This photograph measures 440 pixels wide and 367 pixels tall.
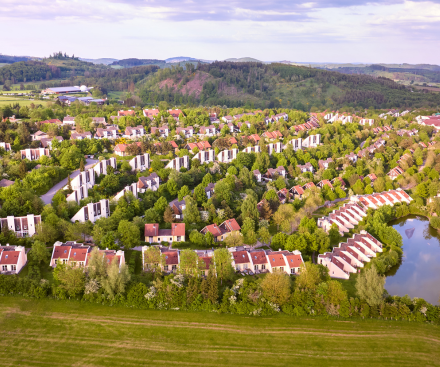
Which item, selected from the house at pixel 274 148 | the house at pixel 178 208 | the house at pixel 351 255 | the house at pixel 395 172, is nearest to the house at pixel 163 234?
the house at pixel 178 208

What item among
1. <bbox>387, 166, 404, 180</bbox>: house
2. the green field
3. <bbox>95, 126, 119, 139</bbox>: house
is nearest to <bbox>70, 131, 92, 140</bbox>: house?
<bbox>95, 126, 119, 139</bbox>: house

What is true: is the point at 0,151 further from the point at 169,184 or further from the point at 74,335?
the point at 74,335

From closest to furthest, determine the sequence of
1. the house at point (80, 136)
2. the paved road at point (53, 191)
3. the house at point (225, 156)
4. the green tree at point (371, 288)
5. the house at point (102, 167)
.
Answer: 1. the green tree at point (371, 288)
2. the paved road at point (53, 191)
3. the house at point (102, 167)
4. the house at point (80, 136)
5. the house at point (225, 156)

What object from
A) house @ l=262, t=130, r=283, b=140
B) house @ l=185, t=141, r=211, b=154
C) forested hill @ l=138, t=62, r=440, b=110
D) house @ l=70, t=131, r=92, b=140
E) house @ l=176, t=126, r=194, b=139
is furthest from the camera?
forested hill @ l=138, t=62, r=440, b=110

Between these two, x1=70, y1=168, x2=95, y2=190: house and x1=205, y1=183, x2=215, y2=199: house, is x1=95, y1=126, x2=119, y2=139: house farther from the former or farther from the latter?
x1=205, y1=183, x2=215, y2=199: house

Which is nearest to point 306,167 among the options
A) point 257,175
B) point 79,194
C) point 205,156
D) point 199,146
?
point 257,175

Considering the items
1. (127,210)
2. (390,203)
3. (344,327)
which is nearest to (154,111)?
(127,210)

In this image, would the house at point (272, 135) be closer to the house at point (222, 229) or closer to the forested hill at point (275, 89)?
the house at point (222, 229)
